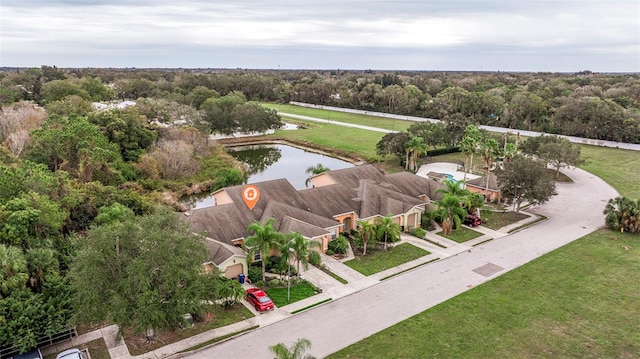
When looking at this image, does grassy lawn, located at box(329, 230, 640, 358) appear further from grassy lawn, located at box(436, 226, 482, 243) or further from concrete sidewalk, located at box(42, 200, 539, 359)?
grassy lawn, located at box(436, 226, 482, 243)

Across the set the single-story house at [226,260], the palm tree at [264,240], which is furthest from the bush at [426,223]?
the single-story house at [226,260]

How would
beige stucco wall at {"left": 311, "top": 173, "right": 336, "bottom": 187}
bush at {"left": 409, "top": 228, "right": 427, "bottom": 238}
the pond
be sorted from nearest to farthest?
1. bush at {"left": 409, "top": 228, "right": 427, "bottom": 238}
2. beige stucco wall at {"left": 311, "top": 173, "right": 336, "bottom": 187}
3. the pond

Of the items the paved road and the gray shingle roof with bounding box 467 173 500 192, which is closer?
the paved road

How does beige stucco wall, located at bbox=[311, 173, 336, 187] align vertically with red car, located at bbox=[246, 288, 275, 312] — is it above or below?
above

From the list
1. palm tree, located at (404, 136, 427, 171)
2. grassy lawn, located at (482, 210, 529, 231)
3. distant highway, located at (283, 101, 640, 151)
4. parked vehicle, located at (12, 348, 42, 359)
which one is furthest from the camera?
distant highway, located at (283, 101, 640, 151)

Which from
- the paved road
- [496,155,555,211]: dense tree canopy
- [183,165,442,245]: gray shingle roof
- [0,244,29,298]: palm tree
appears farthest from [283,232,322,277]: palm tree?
[496,155,555,211]: dense tree canopy

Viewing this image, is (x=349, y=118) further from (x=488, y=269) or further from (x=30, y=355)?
(x=30, y=355)

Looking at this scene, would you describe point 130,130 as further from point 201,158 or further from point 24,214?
point 24,214
